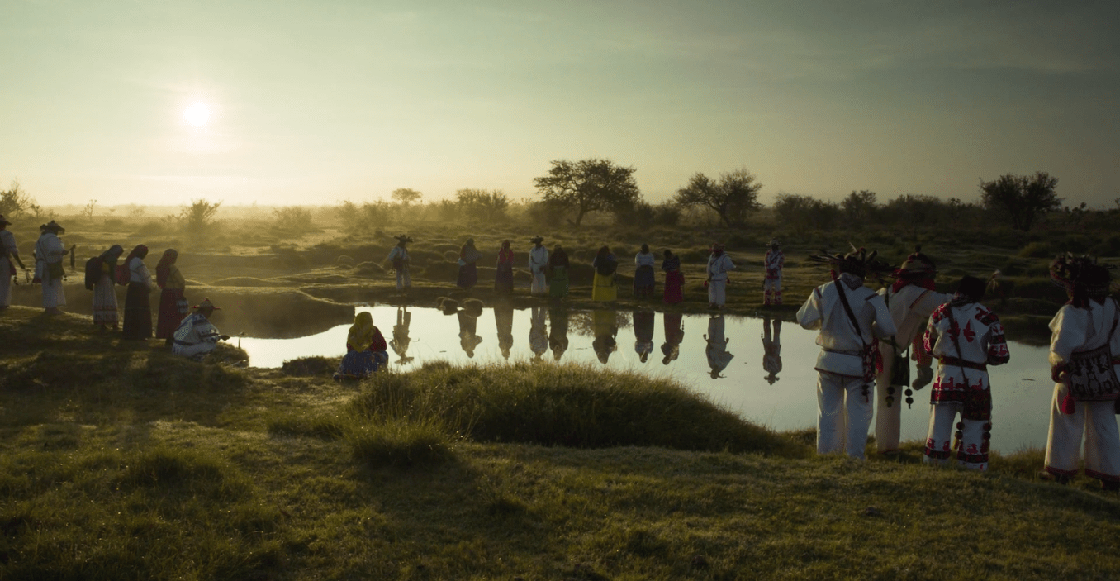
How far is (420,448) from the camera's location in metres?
6.08

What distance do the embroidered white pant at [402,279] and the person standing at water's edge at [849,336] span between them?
15362mm

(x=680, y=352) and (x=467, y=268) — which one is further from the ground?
(x=467, y=268)

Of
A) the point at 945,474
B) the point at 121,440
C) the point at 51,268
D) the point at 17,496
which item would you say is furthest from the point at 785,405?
the point at 51,268

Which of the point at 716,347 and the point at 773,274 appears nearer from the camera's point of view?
the point at 716,347

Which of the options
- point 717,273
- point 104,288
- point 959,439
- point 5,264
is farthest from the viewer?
point 717,273

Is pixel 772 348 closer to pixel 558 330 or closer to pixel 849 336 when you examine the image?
pixel 558 330

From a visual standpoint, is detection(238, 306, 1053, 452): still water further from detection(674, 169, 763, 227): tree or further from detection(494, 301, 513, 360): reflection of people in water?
detection(674, 169, 763, 227): tree

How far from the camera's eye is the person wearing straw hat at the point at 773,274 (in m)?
17.8

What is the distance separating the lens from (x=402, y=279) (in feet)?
70.5

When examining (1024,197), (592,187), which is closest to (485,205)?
(592,187)

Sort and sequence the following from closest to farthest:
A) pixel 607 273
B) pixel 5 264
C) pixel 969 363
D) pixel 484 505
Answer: pixel 484 505, pixel 969 363, pixel 5 264, pixel 607 273

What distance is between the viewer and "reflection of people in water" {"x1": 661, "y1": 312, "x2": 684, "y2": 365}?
1348 cm

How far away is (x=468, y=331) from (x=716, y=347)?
4.75m

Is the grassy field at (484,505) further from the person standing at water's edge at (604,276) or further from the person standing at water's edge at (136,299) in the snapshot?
the person standing at water's edge at (604,276)
